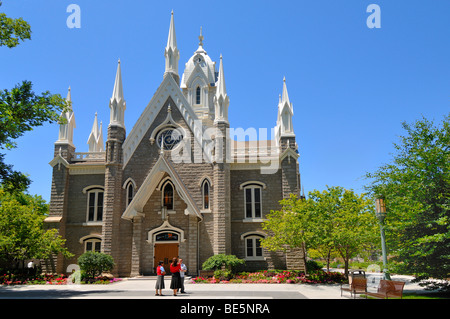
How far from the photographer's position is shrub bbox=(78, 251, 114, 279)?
21.5 meters

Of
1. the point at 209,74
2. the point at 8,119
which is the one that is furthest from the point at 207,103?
the point at 8,119

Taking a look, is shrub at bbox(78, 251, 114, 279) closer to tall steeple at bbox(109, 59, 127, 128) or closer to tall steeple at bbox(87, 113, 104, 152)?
tall steeple at bbox(109, 59, 127, 128)

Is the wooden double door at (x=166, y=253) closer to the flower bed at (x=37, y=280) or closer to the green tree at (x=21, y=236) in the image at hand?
the flower bed at (x=37, y=280)

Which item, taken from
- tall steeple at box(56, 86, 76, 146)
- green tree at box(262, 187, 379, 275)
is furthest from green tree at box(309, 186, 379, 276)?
tall steeple at box(56, 86, 76, 146)

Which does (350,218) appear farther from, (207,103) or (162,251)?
(207,103)

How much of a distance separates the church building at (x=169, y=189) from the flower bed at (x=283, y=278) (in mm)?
1521

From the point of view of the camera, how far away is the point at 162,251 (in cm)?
2398

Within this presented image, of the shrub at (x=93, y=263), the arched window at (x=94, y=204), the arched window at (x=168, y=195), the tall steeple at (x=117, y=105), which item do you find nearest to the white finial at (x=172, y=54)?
the tall steeple at (x=117, y=105)

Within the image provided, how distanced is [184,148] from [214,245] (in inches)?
277

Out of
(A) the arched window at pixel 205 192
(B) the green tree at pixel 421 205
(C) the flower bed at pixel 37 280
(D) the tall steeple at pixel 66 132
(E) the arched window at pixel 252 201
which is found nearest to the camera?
(B) the green tree at pixel 421 205

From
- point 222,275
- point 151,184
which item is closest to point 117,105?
point 151,184

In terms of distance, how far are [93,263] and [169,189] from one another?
6.58 metres

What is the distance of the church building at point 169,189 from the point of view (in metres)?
23.7
